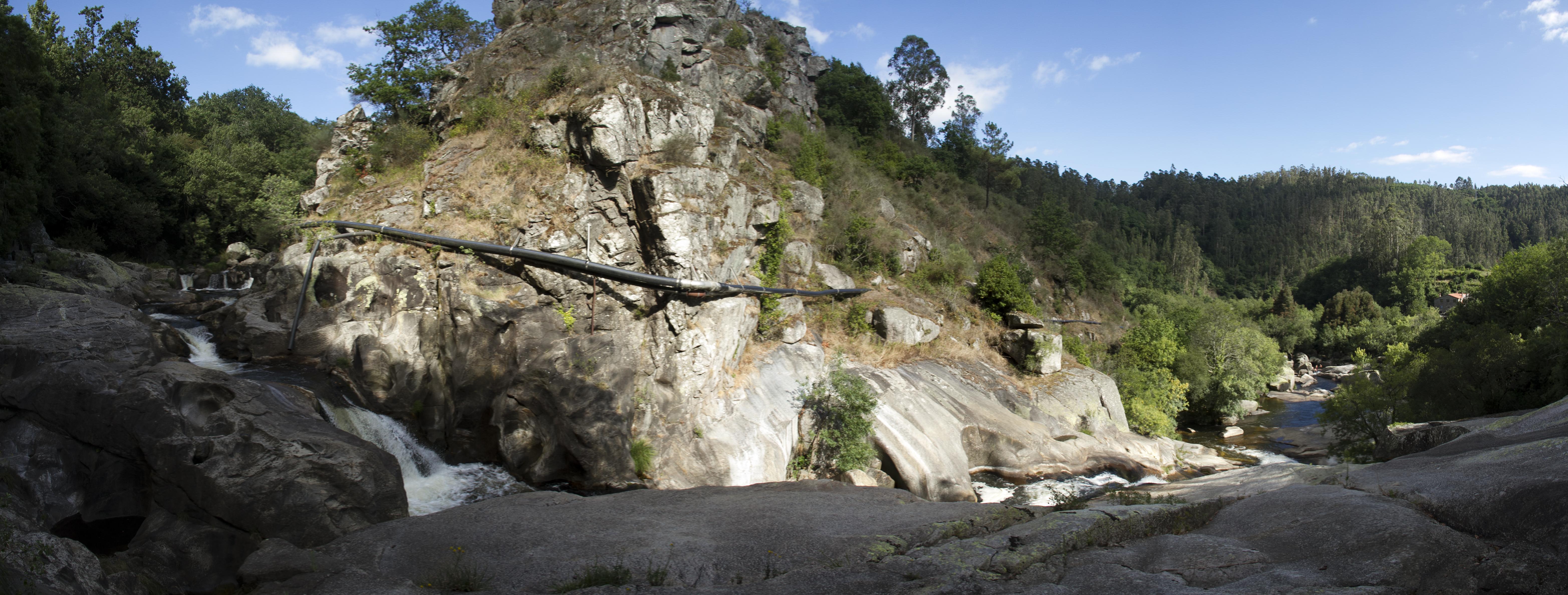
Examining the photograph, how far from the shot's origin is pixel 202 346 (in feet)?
52.5

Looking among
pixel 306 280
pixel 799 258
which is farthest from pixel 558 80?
pixel 799 258

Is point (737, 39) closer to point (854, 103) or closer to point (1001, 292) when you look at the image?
point (854, 103)

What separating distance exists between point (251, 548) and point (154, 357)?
19.2 ft

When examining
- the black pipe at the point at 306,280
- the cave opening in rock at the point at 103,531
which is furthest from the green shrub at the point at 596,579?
the black pipe at the point at 306,280

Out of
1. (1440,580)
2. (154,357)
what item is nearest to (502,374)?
(154,357)

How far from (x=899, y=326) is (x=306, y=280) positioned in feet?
61.9

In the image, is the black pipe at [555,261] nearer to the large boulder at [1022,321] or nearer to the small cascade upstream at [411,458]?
the small cascade upstream at [411,458]

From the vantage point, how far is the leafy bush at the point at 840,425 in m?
19.2

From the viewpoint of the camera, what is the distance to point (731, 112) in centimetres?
3284

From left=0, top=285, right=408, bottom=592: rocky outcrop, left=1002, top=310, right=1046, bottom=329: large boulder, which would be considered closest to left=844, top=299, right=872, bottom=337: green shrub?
left=1002, top=310, right=1046, bottom=329: large boulder

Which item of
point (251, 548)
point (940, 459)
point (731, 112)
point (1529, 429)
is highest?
point (731, 112)

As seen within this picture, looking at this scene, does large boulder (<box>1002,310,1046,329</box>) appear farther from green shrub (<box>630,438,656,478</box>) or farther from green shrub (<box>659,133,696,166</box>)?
green shrub (<box>630,438,656,478</box>)

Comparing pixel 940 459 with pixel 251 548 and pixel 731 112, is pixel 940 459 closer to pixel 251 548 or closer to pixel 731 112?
pixel 251 548

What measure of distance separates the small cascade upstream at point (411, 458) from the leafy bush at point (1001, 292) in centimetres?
2198
